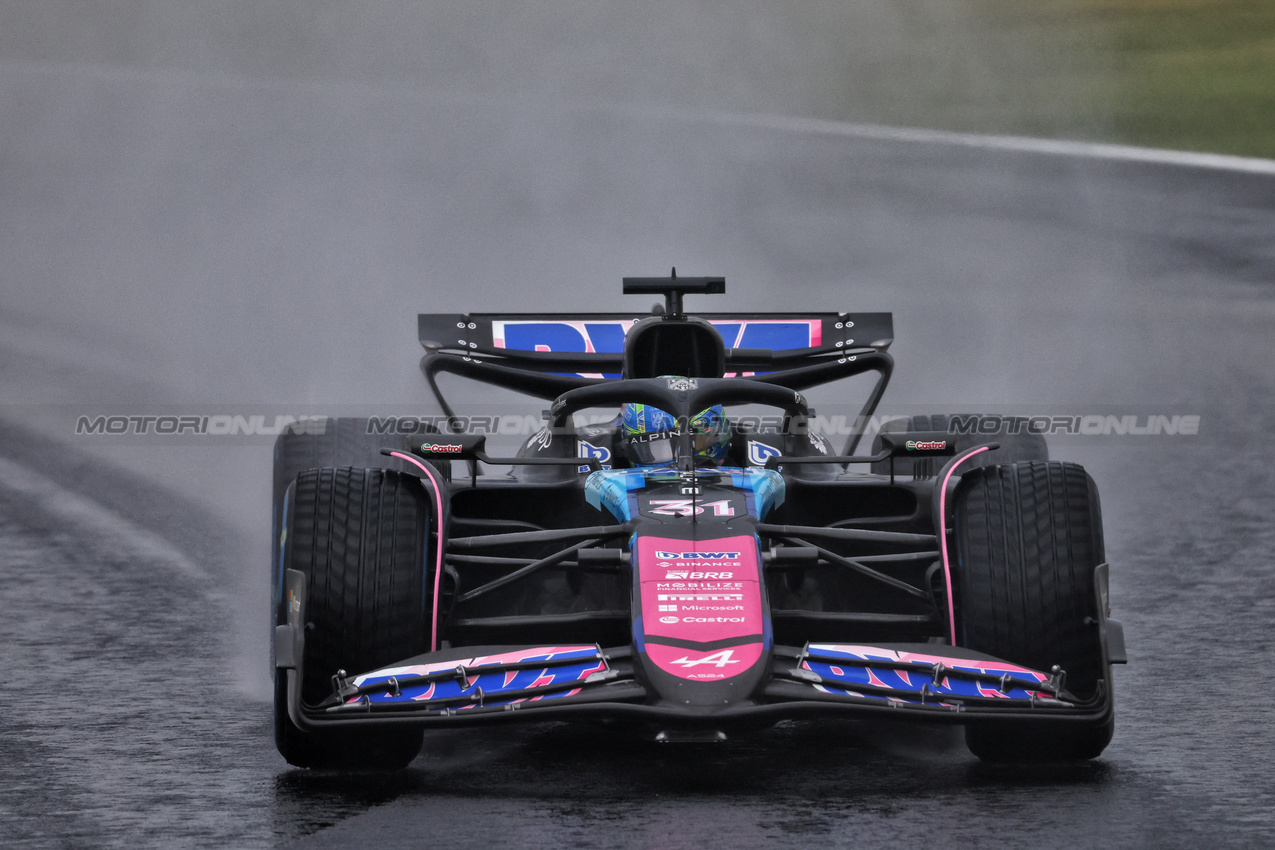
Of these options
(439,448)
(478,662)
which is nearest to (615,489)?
(439,448)

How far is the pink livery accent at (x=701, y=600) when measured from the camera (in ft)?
15.6

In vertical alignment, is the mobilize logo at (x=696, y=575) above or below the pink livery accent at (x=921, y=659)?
above

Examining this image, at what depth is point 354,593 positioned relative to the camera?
5.23 m

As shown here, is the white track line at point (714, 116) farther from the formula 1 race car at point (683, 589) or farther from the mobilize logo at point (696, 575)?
the mobilize logo at point (696, 575)

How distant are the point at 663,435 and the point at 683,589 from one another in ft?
4.45

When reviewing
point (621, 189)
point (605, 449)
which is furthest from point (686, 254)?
point (605, 449)

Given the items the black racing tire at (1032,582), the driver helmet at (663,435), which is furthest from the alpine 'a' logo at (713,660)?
the driver helmet at (663,435)

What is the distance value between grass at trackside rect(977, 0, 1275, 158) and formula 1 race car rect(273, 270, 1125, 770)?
13.2 metres

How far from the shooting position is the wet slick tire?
204 inches

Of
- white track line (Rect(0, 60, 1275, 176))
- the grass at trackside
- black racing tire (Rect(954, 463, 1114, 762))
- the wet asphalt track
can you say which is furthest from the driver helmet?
the grass at trackside

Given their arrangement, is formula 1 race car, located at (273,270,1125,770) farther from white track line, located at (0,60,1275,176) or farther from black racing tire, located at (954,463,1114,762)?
white track line, located at (0,60,1275,176)

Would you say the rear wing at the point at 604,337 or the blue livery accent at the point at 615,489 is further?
the rear wing at the point at 604,337

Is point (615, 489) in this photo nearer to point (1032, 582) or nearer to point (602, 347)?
point (1032, 582)

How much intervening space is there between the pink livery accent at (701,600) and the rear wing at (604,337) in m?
2.81
